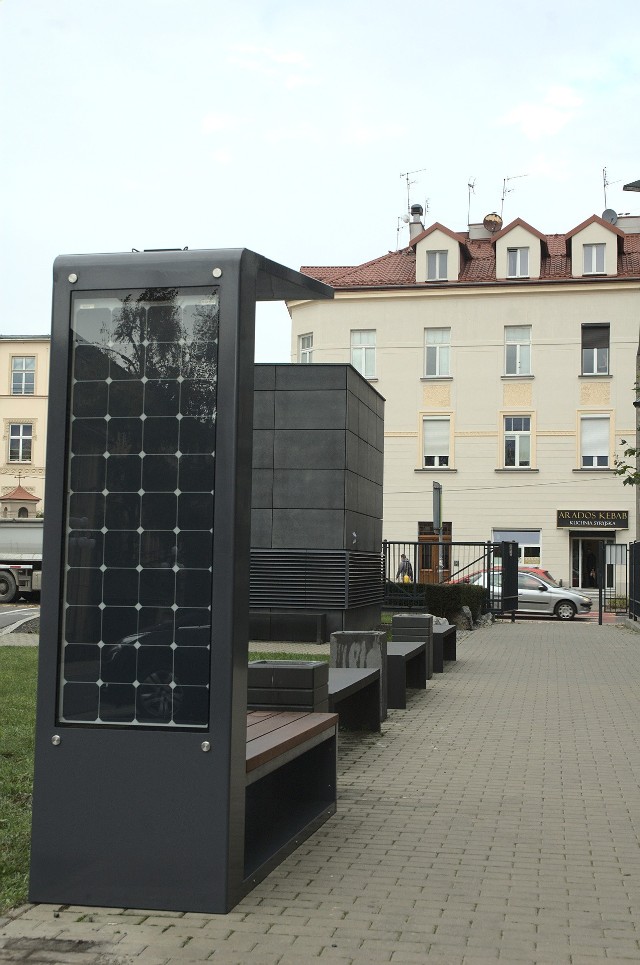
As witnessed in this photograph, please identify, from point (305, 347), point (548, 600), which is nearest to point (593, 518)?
point (548, 600)

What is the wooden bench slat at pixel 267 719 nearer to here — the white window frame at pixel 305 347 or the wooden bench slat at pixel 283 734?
the wooden bench slat at pixel 283 734

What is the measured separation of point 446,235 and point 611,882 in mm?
44561

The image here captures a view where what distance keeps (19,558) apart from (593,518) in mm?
20728

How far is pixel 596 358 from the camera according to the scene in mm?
46688

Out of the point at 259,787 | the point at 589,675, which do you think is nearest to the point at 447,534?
the point at 589,675

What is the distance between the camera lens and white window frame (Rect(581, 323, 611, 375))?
46531mm

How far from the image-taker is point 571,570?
45969 millimetres

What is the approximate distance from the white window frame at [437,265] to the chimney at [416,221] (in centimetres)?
523

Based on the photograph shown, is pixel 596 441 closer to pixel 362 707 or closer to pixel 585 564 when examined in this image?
pixel 585 564

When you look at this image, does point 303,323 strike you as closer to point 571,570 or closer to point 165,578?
point 571,570

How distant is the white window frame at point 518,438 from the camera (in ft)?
154

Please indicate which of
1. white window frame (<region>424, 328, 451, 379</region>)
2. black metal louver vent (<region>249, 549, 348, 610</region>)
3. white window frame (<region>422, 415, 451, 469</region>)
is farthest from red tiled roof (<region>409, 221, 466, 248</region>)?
black metal louver vent (<region>249, 549, 348, 610</region>)

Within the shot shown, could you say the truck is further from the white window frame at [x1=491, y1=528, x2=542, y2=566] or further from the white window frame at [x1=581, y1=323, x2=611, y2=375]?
the white window frame at [x1=581, y1=323, x2=611, y2=375]

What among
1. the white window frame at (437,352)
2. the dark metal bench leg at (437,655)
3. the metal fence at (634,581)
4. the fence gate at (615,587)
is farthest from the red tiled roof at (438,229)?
the dark metal bench leg at (437,655)
